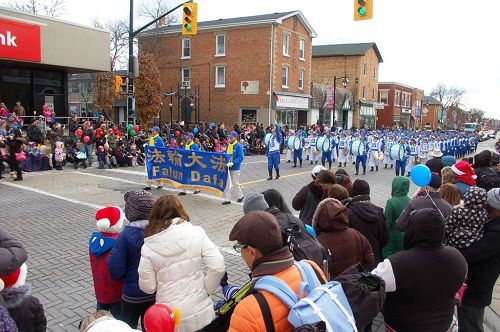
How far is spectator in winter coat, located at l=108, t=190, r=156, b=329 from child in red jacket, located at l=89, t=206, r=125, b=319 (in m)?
0.18

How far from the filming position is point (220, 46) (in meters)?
36.6

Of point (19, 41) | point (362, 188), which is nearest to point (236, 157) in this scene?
point (362, 188)

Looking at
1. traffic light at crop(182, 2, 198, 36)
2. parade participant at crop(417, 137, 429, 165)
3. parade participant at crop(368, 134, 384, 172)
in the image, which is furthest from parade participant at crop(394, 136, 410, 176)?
traffic light at crop(182, 2, 198, 36)

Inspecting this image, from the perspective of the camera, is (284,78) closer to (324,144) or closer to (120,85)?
(324,144)

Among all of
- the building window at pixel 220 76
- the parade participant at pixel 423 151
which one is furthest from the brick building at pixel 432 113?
the parade participant at pixel 423 151

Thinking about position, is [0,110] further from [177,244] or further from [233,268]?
[177,244]

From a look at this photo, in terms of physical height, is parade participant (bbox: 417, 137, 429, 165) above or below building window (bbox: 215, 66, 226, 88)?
below

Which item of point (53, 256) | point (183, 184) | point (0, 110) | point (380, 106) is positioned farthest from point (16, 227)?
point (380, 106)

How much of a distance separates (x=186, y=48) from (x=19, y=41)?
826 inches

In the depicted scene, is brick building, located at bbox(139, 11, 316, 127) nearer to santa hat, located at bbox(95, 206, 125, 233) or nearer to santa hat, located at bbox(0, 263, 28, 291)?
santa hat, located at bbox(95, 206, 125, 233)

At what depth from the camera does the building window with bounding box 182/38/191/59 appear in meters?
38.0

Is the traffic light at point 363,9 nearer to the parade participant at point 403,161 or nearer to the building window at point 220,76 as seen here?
the parade participant at point 403,161

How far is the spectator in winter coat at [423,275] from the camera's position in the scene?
2.90 metres

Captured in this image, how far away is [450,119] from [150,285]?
115104 mm
